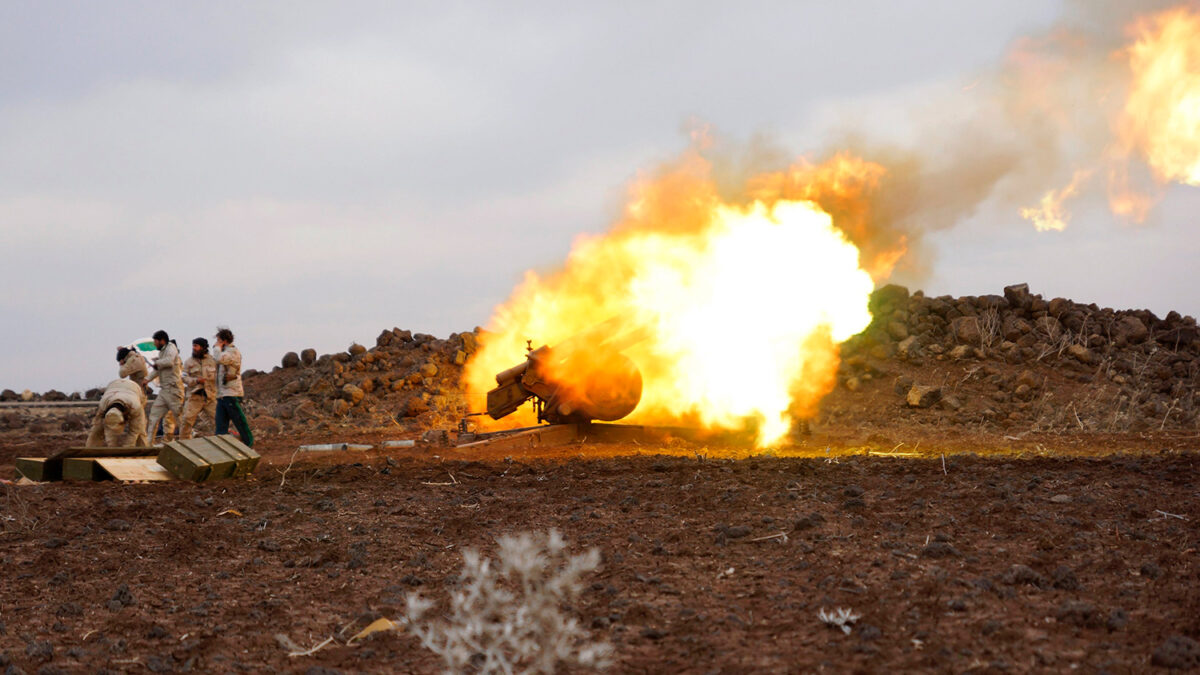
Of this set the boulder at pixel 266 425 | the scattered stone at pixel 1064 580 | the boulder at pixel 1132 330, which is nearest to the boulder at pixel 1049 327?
the boulder at pixel 1132 330

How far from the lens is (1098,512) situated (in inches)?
352

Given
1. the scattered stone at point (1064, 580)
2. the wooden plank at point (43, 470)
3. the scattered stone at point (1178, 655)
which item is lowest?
the scattered stone at point (1178, 655)

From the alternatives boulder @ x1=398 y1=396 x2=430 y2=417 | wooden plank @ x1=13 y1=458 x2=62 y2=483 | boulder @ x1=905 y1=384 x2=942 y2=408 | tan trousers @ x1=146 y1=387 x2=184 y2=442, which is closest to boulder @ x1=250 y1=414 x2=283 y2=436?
boulder @ x1=398 y1=396 x2=430 y2=417

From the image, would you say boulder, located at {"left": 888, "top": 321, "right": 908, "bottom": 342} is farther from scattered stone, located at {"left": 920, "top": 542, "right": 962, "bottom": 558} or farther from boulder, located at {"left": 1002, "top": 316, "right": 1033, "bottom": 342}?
scattered stone, located at {"left": 920, "top": 542, "right": 962, "bottom": 558}

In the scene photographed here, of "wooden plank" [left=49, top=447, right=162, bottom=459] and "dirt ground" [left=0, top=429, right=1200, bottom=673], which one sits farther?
"wooden plank" [left=49, top=447, right=162, bottom=459]

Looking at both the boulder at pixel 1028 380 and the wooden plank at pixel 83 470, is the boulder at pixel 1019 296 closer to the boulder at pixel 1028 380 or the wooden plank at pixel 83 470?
the boulder at pixel 1028 380

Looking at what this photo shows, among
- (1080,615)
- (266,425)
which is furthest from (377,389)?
(1080,615)

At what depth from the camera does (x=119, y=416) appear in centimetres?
1515

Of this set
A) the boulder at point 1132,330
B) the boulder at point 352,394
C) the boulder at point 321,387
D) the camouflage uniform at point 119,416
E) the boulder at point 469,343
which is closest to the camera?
the camouflage uniform at point 119,416

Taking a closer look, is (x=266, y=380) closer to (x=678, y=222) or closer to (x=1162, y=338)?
(x=678, y=222)

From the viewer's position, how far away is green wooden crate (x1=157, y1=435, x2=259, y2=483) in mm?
12742

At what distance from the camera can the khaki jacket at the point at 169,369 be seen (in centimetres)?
1681

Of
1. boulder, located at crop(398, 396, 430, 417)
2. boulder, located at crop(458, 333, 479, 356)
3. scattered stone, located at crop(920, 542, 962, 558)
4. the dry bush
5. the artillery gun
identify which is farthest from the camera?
boulder, located at crop(458, 333, 479, 356)

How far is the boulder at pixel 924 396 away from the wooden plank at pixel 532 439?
26.2ft
